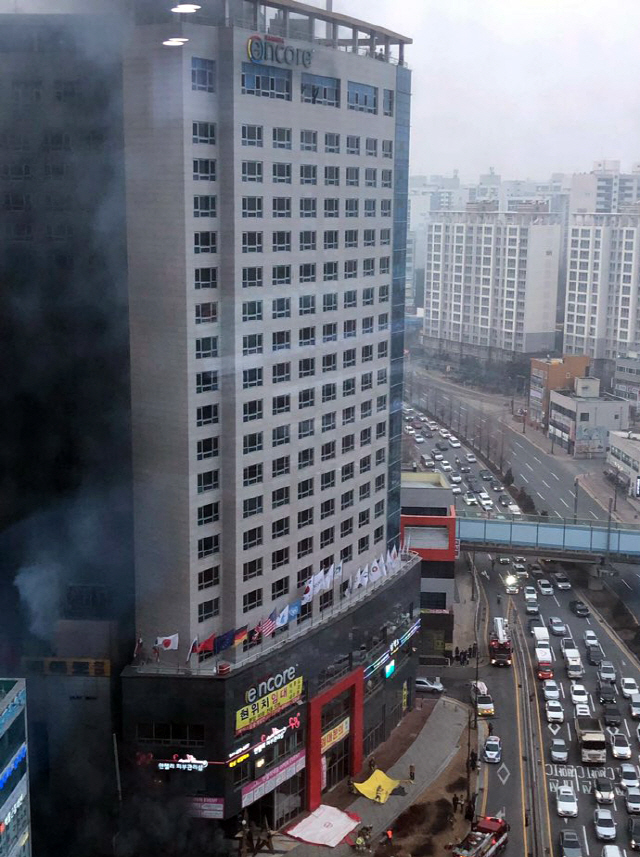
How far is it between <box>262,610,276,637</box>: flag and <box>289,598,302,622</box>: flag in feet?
0.72

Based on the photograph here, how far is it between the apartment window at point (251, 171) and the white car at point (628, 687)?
6.17m

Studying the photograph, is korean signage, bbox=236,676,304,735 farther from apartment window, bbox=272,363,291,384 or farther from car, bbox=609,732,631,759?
car, bbox=609,732,631,759

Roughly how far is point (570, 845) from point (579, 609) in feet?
18.2

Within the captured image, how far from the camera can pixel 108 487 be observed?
8.17 metres

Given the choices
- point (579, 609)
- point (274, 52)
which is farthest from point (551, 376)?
point (274, 52)

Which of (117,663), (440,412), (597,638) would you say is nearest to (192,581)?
(117,663)

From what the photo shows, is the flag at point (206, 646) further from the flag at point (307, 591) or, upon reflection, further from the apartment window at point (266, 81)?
the apartment window at point (266, 81)

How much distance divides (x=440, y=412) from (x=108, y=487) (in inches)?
701

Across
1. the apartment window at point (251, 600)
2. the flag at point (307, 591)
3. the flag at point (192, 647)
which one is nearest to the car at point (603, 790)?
the flag at point (307, 591)

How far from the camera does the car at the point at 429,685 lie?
11297 millimetres

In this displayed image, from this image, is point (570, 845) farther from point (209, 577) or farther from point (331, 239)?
point (331, 239)

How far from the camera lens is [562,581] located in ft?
48.6

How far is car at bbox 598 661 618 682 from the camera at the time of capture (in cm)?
1165

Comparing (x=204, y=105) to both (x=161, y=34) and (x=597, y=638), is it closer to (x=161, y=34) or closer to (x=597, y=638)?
(x=161, y=34)
